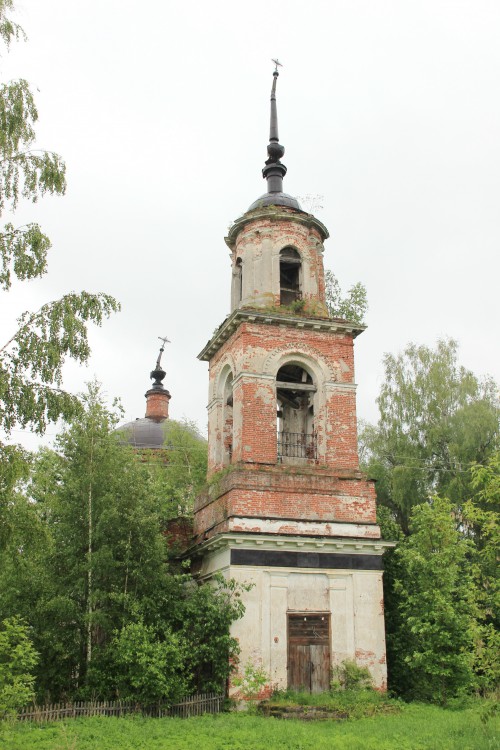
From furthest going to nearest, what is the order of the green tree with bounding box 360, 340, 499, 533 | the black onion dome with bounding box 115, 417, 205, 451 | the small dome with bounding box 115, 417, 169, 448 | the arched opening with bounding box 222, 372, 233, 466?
1. the small dome with bounding box 115, 417, 169, 448
2. the black onion dome with bounding box 115, 417, 205, 451
3. the green tree with bounding box 360, 340, 499, 533
4. the arched opening with bounding box 222, 372, 233, 466

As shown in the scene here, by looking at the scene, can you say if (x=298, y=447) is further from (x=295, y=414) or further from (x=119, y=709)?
(x=119, y=709)

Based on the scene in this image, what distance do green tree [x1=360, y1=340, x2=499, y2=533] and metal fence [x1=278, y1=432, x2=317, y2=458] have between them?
22.3 feet

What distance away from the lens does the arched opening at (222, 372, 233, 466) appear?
18.0m

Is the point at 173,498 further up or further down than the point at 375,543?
further up

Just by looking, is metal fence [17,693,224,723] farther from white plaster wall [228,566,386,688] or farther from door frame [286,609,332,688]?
door frame [286,609,332,688]

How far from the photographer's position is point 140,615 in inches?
553

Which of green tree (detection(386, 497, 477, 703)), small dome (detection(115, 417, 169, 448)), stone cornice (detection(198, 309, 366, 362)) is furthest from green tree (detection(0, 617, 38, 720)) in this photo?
small dome (detection(115, 417, 169, 448))

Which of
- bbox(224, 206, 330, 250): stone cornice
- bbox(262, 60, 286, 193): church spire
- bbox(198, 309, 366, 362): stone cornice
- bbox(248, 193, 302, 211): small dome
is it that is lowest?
bbox(198, 309, 366, 362): stone cornice

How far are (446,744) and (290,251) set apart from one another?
11750 mm

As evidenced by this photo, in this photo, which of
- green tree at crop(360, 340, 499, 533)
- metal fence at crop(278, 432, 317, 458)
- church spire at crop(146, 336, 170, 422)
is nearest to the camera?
metal fence at crop(278, 432, 317, 458)

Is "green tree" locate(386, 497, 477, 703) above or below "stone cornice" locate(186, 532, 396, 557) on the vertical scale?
below

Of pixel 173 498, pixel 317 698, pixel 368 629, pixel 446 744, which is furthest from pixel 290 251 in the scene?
pixel 446 744

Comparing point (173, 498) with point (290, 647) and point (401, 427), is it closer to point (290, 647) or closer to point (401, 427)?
point (290, 647)

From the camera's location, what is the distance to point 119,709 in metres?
12.6
